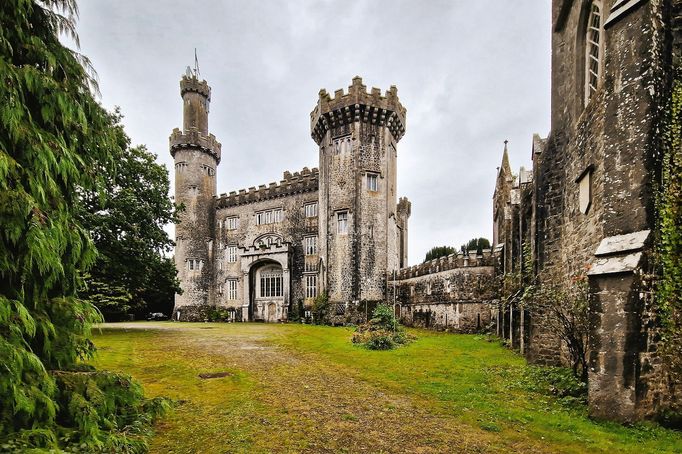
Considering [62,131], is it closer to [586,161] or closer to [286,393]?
[286,393]

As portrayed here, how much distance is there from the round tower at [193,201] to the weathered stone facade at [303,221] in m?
0.10

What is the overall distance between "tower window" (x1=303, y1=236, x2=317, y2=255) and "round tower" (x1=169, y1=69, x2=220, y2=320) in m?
10.8

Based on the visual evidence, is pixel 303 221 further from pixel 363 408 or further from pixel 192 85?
pixel 363 408

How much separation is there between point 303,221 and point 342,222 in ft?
19.8

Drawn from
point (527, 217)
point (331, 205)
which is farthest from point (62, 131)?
point (331, 205)

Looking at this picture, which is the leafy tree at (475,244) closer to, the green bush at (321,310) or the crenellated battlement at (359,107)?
the crenellated battlement at (359,107)

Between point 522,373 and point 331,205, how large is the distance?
18791 mm

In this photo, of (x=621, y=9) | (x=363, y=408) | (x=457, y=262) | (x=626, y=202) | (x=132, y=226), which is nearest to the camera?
(x=626, y=202)

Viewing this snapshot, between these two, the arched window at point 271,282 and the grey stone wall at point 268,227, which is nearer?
the grey stone wall at point 268,227

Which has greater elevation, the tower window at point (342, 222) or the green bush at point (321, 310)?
the tower window at point (342, 222)

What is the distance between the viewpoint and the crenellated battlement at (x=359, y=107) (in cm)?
2497

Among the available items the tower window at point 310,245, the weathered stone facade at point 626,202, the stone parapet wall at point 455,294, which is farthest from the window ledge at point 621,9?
the tower window at point 310,245

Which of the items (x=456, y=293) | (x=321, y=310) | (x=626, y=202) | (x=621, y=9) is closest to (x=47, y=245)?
(x=626, y=202)

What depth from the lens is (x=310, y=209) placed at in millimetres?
30312
